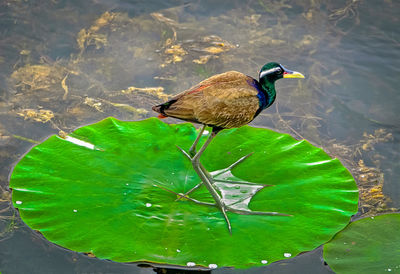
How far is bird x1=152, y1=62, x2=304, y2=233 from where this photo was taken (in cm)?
356

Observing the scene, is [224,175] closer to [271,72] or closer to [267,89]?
[267,89]

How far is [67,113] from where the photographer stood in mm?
4887

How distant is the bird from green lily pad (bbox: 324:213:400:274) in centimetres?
46

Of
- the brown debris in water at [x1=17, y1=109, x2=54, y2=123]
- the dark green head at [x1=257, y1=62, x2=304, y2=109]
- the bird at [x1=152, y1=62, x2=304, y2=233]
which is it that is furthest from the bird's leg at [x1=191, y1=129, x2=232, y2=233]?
the brown debris in water at [x1=17, y1=109, x2=54, y2=123]

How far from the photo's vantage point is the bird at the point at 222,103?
356cm

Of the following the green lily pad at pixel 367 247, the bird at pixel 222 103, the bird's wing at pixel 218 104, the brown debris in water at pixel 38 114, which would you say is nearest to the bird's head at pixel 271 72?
the bird at pixel 222 103

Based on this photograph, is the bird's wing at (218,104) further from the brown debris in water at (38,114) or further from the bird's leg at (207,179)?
the brown debris in water at (38,114)

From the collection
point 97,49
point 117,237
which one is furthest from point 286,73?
point 97,49

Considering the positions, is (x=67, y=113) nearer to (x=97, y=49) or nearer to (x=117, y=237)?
(x=97, y=49)

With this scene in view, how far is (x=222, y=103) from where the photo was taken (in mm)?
3568

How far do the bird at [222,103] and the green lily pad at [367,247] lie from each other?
0.46 meters

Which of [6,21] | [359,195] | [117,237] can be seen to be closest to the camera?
[117,237]

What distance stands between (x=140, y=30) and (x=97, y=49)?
22.9 inches

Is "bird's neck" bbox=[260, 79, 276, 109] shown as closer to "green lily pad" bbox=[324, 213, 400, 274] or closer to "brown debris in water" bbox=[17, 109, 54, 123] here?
"green lily pad" bbox=[324, 213, 400, 274]
